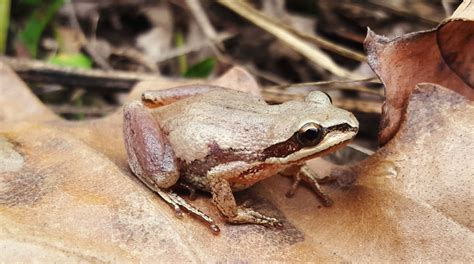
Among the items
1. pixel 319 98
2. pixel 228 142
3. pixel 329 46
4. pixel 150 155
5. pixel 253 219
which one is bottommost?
pixel 253 219

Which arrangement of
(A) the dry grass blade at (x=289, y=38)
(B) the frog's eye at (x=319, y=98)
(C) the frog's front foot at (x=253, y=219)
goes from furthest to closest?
(A) the dry grass blade at (x=289, y=38) < (B) the frog's eye at (x=319, y=98) < (C) the frog's front foot at (x=253, y=219)

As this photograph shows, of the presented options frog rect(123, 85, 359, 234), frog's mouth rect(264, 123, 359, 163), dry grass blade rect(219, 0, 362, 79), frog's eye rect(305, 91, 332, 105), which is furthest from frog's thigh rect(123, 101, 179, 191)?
dry grass blade rect(219, 0, 362, 79)

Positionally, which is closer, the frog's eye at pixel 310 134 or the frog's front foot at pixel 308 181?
the frog's eye at pixel 310 134

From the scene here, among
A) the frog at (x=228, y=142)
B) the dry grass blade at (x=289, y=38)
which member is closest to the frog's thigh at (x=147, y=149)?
the frog at (x=228, y=142)

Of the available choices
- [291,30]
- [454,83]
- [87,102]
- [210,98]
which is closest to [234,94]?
[210,98]

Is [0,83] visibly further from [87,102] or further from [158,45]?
[158,45]

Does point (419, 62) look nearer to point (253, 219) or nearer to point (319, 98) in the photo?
point (319, 98)

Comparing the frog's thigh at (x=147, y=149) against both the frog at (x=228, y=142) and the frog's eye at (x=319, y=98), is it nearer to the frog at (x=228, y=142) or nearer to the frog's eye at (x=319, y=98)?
the frog at (x=228, y=142)

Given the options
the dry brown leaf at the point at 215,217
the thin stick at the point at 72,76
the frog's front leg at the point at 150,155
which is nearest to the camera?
the dry brown leaf at the point at 215,217

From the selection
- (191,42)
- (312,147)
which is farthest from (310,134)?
(191,42)
